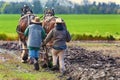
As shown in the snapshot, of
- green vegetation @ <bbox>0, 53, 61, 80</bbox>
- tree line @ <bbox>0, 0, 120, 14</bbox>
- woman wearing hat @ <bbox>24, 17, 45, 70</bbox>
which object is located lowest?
tree line @ <bbox>0, 0, 120, 14</bbox>

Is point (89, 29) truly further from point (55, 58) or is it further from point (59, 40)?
point (59, 40)

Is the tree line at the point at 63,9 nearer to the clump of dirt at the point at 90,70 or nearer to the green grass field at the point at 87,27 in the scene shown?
the green grass field at the point at 87,27

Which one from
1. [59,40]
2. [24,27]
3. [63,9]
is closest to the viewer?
[59,40]

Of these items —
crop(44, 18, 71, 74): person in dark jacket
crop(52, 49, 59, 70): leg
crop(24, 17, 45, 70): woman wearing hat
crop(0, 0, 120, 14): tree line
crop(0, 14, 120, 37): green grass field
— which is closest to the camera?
crop(44, 18, 71, 74): person in dark jacket

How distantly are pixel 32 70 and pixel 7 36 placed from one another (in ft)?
57.1

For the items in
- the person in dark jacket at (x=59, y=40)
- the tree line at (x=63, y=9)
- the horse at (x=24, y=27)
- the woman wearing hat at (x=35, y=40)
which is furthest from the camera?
the tree line at (x=63, y=9)

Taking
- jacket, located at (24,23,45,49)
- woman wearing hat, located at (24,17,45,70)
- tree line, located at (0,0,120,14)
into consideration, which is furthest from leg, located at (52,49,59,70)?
tree line, located at (0,0,120,14)

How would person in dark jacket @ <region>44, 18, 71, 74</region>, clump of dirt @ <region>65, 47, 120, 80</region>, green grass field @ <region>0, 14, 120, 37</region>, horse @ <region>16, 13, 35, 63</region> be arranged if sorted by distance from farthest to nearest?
green grass field @ <region>0, 14, 120, 37</region> → horse @ <region>16, 13, 35, 63</region> → person in dark jacket @ <region>44, 18, 71, 74</region> → clump of dirt @ <region>65, 47, 120, 80</region>

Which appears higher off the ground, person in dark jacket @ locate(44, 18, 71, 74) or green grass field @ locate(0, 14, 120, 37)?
person in dark jacket @ locate(44, 18, 71, 74)

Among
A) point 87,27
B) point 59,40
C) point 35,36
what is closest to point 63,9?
point 87,27

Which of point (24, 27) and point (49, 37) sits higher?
point (49, 37)

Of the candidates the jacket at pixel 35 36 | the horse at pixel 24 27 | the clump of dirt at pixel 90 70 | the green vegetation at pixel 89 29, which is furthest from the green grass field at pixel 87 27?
the jacket at pixel 35 36

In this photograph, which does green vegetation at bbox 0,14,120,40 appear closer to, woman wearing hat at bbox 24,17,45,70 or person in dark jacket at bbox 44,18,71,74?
woman wearing hat at bbox 24,17,45,70

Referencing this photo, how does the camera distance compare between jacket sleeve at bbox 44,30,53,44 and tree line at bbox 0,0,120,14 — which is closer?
jacket sleeve at bbox 44,30,53,44
